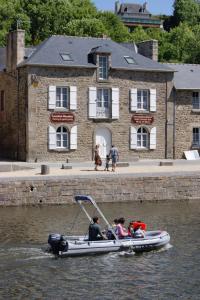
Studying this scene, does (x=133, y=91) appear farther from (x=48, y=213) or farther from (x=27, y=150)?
(x=48, y=213)

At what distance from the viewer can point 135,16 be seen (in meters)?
125

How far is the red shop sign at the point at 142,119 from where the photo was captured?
1803 inches

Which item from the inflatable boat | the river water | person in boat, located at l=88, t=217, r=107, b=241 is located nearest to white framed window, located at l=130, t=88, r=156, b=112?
the river water

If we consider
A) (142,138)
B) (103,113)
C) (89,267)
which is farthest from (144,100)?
(89,267)

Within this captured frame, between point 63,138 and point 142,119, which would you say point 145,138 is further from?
point 63,138

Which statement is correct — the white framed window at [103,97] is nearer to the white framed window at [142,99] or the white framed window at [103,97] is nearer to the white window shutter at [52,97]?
the white framed window at [142,99]

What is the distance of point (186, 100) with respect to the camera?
47406 mm

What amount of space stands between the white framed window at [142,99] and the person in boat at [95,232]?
867 inches

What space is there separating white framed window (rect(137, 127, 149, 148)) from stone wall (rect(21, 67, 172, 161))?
382 millimetres

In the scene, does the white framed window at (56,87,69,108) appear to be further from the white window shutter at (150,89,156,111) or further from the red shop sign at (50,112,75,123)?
the white window shutter at (150,89,156,111)

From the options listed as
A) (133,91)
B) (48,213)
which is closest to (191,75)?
(133,91)

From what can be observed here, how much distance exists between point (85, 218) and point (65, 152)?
13617mm

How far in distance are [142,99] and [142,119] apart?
122cm

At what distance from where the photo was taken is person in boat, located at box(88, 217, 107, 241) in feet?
80.3
